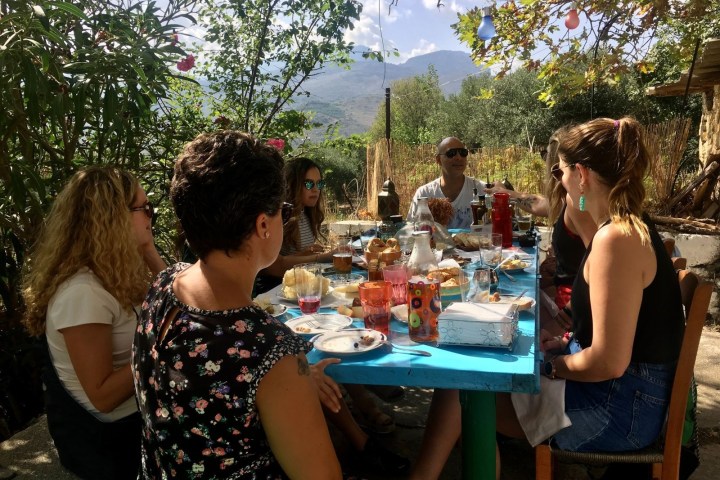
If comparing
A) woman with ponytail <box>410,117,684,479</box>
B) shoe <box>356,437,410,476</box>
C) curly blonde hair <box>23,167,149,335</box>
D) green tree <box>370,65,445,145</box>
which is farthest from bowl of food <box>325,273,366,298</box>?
green tree <box>370,65,445,145</box>

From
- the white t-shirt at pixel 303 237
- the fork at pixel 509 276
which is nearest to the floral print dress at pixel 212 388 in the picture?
the fork at pixel 509 276

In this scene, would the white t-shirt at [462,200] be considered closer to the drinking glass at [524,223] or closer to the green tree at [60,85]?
the drinking glass at [524,223]

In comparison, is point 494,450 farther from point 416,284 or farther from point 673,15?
point 673,15

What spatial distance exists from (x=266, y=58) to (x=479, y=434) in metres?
4.46

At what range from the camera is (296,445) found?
110cm

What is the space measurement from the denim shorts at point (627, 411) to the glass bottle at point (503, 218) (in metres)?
1.88

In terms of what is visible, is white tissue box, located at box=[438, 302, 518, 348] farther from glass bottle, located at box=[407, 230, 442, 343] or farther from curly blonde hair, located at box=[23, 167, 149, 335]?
curly blonde hair, located at box=[23, 167, 149, 335]

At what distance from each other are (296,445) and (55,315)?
39.5 inches

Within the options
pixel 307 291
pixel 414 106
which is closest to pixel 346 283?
pixel 307 291

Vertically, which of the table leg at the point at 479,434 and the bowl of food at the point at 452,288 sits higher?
the bowl of food at the point at 452,288

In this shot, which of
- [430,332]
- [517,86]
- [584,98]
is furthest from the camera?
[517,86]

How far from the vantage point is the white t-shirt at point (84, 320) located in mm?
1652

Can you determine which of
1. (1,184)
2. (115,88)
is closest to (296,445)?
(115,88)

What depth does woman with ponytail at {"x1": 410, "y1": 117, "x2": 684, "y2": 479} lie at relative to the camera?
1.69m
